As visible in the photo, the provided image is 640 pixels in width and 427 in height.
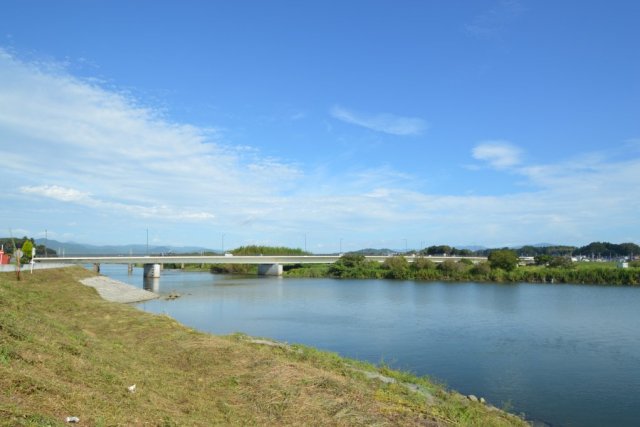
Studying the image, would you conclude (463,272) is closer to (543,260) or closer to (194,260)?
(543,260)

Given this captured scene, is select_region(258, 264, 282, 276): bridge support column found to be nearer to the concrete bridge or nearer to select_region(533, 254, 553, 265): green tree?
the concrete bridge

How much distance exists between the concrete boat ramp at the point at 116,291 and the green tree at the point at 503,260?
185ft

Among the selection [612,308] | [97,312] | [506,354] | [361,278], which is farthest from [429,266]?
[97,312]

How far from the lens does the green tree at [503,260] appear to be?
81875 mm

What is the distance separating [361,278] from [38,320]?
8037 cm

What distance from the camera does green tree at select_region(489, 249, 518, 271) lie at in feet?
269

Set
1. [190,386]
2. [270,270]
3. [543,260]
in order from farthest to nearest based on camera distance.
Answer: [270,270] → [543,260] → [190,386]

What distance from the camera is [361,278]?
92.3m

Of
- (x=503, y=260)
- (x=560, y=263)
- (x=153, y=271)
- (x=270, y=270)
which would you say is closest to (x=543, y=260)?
(x=560, y=263)

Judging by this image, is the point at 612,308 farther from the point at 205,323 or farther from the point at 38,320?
the point at 38,320

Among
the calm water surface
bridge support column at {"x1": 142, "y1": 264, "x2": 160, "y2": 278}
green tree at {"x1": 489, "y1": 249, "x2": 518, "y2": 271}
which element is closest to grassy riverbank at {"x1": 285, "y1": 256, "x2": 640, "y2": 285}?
green tree at {"x1": 489, "y1": 249, "x2": 518, "y2": 271}

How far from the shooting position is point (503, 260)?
82.3 m

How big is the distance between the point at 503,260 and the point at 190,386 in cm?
7840

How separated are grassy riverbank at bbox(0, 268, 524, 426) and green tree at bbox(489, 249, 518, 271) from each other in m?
70.2
